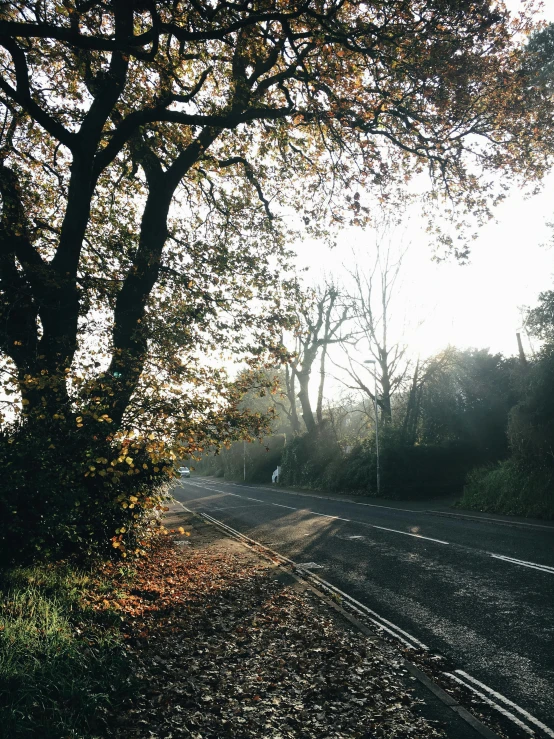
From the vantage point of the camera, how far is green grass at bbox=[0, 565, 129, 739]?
11.9ft

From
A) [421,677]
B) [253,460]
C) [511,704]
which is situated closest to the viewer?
[511,704]

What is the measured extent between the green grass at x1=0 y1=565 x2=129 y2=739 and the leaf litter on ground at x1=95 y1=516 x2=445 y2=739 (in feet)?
0.73

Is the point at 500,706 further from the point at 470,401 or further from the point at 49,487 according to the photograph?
the point at 470,401

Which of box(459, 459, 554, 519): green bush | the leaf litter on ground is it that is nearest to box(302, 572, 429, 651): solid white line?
the leaf litter on ground

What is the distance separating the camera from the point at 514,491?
60.1 ft

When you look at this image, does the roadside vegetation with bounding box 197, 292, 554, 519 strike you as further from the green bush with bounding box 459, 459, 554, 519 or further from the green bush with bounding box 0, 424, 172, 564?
the green bush with bounding box 0, 424, 172, 564

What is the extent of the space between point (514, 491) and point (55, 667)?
17.6m

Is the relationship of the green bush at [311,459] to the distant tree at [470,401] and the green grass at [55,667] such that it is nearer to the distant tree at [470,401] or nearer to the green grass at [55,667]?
the distant tree at [470,401]

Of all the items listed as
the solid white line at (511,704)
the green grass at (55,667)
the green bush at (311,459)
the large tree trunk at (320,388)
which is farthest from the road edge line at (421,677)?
the large tree trunk at (320,388)

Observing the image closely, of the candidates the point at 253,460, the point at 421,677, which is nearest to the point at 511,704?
the point at 421,677

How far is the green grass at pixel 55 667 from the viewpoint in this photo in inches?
142

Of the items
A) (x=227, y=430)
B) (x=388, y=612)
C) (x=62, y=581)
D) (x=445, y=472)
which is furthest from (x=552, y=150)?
(x=445, y=472)

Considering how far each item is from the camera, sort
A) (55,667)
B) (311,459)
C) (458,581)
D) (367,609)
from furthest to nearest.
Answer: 1. (311,459)
2. (458,581)
3. (367,609)
4. (55,667)

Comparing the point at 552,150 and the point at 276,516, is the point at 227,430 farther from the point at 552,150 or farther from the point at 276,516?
the point at 276,516
